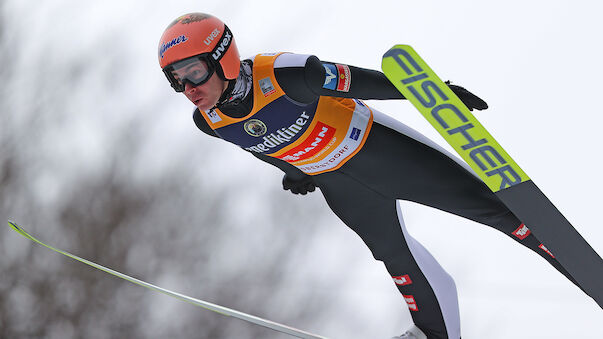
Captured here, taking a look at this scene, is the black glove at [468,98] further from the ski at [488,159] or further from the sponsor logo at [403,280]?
the sponsor logo at [403,280]

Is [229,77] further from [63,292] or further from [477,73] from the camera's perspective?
[63,292]

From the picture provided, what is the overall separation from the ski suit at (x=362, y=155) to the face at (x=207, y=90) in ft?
0.07

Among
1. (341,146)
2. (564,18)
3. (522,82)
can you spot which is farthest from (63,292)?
(564,18)

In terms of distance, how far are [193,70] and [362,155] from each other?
50 cm

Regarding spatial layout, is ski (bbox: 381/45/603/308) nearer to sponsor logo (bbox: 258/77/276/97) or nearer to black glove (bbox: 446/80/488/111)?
black glove (bbox: 446/80/488/111)

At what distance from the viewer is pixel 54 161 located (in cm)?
327

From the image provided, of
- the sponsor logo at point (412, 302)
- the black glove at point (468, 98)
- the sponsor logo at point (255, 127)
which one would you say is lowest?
the sponsor logo at point (412, 302)

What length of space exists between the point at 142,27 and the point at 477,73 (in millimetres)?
1641

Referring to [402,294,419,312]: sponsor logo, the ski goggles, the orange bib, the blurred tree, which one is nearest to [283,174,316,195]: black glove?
the orange bib

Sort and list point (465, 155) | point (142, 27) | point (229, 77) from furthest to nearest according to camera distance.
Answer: point (142, 27) < point (229, 77) < point (465, 155)

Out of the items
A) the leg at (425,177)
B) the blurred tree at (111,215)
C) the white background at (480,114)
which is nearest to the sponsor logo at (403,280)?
the leg at (425,177)

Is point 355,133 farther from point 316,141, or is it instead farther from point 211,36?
point 211,36

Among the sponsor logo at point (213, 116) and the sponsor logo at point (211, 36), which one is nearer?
the sponsor logo at point (211, 36)

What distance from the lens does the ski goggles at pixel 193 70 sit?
150 cm
